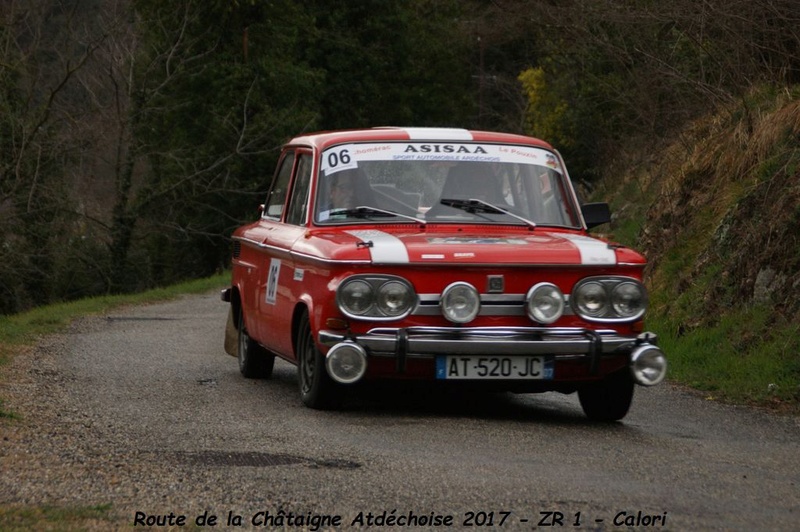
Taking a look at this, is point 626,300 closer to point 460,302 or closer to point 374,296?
point 460,302

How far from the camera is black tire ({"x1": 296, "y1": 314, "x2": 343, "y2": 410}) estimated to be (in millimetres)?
8539

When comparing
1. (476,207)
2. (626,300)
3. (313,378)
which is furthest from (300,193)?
(626,300)

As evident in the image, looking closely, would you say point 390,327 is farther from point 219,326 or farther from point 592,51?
point 592,51

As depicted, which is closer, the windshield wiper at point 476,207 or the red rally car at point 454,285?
the red rally car at point 454,285

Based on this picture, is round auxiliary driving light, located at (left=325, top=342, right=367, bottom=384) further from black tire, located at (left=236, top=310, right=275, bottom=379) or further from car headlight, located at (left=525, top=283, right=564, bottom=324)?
black tire, located at (left=236, top=310, right=275, bottom=379)

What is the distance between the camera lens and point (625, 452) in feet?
24.2

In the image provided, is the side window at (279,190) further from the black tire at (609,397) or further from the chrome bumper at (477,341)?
the black tire at (609,397)

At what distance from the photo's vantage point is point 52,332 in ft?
51.2

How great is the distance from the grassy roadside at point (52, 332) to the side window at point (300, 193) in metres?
2.33

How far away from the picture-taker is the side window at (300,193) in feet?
32.1

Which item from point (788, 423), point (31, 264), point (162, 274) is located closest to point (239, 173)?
point (162, 274)

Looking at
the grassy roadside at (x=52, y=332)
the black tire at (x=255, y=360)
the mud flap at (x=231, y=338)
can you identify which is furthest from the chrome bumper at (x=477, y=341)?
the mud flap at (x=231, y=338)

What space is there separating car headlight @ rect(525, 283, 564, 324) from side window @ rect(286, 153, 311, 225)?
6.51 ft

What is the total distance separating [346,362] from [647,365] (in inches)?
68.4
